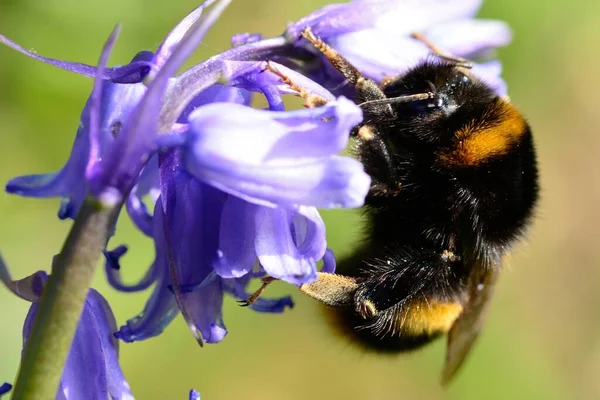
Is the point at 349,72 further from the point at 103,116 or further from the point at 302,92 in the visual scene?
the point at 103,116

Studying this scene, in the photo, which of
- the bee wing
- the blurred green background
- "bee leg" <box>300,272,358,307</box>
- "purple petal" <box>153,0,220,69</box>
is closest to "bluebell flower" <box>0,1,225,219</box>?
"purple petal" <box>153,0,220,69</box>

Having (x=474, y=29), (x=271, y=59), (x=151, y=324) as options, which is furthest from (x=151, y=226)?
(x=474, y=29)

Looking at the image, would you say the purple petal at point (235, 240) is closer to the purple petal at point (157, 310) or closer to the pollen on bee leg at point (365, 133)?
the purple petal at point (157, 310)

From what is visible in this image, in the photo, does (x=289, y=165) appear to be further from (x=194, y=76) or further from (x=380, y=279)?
(x=380, y=279)

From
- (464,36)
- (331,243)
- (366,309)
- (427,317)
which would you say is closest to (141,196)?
(366,309)

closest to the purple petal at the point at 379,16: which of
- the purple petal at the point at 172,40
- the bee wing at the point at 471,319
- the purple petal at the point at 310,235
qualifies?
the purple petal at the point at 172,40

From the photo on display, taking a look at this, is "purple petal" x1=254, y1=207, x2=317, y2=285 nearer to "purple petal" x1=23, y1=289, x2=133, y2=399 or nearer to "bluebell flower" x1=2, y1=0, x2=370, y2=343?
"bluebell flower" x1=2, y1=0, x2=370, y2=343
